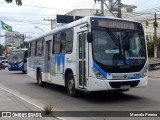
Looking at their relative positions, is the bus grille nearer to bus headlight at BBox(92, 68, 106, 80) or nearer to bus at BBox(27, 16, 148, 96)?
bus at BBox(27, 16, 148, 96)

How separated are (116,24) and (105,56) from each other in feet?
4.51

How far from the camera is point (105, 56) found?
463 inches

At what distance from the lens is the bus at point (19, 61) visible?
35781mm

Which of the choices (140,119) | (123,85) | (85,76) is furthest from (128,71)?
(140,119)

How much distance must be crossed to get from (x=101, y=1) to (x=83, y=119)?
29.0 meters

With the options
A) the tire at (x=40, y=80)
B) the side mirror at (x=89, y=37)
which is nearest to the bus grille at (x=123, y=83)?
the side mirror at (x=89, y=37)

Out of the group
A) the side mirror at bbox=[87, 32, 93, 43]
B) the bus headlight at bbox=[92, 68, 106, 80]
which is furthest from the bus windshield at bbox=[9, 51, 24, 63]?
the bus headlight at bbox=[92, 68, 106, 80]

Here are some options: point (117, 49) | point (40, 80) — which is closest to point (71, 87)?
point (117, 49)

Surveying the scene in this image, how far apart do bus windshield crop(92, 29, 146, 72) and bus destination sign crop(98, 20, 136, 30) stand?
16 cm

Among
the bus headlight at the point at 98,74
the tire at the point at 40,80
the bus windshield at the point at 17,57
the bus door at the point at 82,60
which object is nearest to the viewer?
the bus headlight at the point at 98,74

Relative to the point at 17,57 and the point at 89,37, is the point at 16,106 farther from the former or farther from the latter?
the point at 17,57

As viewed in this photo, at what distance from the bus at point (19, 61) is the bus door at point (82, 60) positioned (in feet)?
76.2

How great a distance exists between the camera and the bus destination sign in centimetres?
1209

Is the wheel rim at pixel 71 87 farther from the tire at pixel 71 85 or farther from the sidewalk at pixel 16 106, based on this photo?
the sidewalk at pixel 16 106
